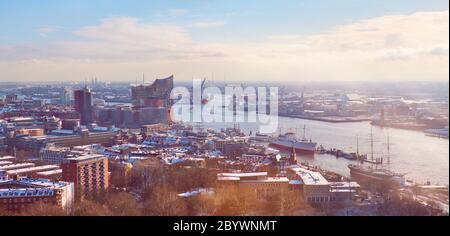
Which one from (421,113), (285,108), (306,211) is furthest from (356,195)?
(285,108)

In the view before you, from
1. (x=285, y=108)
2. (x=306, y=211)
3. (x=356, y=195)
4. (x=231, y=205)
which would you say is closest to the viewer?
(x=231, y=205)

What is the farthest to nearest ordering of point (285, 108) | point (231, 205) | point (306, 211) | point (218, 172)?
point (285, 108), point (218, 172), point (306, 211), point (231, 205)

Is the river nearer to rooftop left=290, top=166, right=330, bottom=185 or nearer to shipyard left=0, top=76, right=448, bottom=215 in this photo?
shipyard left=0, top=76, right=448, bottom=215

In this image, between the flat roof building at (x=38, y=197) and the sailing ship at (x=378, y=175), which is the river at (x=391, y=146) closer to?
the sailing ship at (x=378, y=175)

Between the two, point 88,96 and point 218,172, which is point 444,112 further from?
point 88,96

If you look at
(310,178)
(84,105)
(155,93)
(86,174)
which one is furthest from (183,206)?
(155,93)
